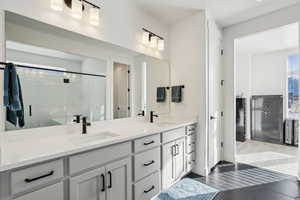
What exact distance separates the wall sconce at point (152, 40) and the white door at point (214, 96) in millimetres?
810

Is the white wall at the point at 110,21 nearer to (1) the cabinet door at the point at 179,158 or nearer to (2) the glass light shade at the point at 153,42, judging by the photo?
(2) the glass light shade at the point at 153,42

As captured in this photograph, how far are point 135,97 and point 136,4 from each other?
1.42m

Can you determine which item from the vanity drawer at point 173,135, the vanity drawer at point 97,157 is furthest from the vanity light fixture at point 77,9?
the vanity drawer at point 173,135

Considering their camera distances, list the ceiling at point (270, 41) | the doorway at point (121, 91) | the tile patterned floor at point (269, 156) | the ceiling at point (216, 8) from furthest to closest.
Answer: the ceiling at point (270, 41)
the tile patterned floor at point (269, 156)
the ceiling at point (216, 8)
the doorway at point (121, 91)

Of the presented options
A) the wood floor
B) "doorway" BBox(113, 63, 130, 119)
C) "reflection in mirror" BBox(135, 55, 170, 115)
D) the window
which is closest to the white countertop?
"doorway" BBox(113, 63, 130, 119)

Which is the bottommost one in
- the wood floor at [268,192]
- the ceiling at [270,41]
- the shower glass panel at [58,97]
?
the wood floor at [268,192]

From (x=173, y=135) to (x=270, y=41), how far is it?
3.63m

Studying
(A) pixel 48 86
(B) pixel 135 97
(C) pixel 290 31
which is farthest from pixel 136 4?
(C) pixel 290 31

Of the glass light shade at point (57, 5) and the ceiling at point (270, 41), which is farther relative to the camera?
the ceiling at point (270, 41)

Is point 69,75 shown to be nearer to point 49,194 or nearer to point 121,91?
point 121,91

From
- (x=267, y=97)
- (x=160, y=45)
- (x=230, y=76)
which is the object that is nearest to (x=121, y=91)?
(x=160, y=45)

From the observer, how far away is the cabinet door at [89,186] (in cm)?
118

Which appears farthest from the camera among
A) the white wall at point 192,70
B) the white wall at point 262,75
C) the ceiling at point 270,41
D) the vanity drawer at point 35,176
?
the white wall at point 262,75

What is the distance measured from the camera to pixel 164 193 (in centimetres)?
211
